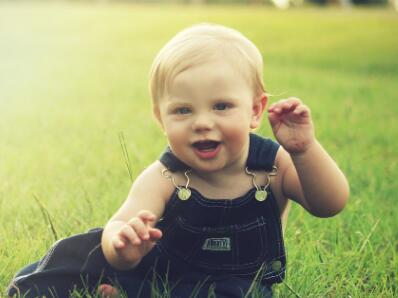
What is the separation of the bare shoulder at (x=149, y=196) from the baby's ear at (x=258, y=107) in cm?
35

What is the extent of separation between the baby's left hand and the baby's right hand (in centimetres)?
51

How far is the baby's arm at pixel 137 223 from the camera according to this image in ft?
6.43

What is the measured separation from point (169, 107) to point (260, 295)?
27.3 inches

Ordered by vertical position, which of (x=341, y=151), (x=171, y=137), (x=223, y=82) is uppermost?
(x=223, y=82)

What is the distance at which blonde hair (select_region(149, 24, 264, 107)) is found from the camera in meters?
2.21

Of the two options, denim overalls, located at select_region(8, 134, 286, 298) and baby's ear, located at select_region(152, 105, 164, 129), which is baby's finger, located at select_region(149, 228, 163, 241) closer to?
denim overalls, located at select_region(8, 134, 286, 298)

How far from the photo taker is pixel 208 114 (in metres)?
2.20

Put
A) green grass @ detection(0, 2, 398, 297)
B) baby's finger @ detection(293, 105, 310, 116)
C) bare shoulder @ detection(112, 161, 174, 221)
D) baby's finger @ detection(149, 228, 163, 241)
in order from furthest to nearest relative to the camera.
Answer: green grass @ detection(0, 2, 398, 297), bare shoulder @ detection(112, 161, 174, 221), baby's finger @ detection(293, 105, 310, 116), baby's finger @ detection(149, 228, 163, 241)

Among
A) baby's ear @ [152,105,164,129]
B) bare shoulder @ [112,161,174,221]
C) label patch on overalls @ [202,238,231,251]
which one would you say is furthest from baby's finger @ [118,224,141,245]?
baby's ear @ [152,105,164,129]

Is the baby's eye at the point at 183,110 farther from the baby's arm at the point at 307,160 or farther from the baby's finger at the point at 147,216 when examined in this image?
the baby's finger at the point at 147,216

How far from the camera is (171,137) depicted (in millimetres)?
2240

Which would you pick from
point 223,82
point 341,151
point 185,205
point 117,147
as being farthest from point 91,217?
point 341,151

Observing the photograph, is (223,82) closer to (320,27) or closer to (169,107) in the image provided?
(169,107)

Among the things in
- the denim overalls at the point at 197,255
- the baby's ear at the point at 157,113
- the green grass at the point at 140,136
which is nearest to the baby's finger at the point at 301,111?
the denim overalls at the point at 197,255
